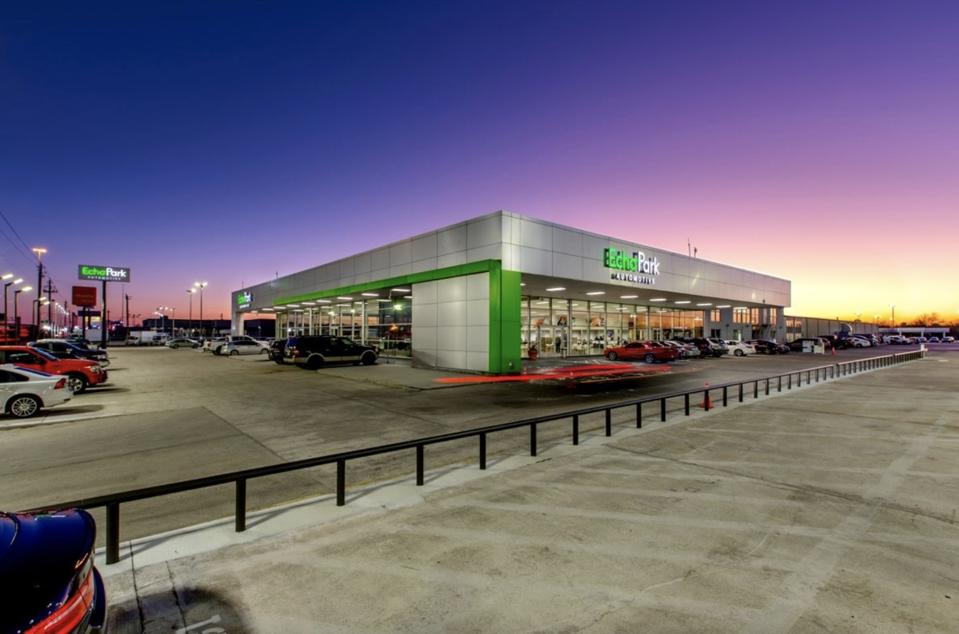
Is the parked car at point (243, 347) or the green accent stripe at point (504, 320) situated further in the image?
the parked car at point (243, 347)

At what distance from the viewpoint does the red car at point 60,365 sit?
14648 mm

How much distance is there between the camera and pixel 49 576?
2.21 meters

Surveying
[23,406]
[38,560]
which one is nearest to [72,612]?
[38,560]

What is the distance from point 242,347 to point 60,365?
23.6 m

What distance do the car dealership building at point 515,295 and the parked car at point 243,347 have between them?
5.63m

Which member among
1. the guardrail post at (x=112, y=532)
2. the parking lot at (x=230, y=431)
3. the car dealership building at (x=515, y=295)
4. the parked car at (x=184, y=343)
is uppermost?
the car dealership building at (x=515, y=295)

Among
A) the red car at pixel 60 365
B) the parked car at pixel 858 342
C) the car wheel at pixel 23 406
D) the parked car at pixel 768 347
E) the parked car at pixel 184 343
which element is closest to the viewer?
the car wheel at pixel 23 406

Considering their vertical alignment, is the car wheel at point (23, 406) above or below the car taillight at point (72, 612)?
below

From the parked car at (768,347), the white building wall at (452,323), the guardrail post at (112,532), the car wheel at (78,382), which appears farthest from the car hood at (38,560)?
the parked car at (768,347)

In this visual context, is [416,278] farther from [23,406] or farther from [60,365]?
[23,406]

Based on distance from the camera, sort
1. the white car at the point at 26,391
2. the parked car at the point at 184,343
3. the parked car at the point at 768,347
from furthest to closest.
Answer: the parked car at the point at 184,343
the parked car at the point at 768,347
the white car at the point at 26,391

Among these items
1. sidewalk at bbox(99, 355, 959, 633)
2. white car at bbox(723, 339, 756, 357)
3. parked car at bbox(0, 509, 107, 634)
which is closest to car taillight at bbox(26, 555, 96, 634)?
parked car at bbox(0, 509, 107, 634)

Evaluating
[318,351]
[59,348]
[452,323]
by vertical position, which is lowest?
[318,351]

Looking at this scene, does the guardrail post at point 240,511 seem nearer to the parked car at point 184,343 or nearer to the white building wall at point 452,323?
the white building wall at point 452,323
